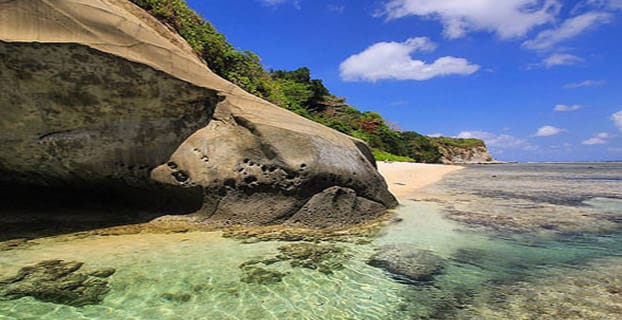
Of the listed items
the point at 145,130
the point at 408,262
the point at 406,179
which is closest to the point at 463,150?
the point at 406,179

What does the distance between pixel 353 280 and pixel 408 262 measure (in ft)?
3.05

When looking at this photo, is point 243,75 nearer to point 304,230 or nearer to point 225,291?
point 304,230

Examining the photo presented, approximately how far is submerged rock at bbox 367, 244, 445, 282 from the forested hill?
8.03 metres

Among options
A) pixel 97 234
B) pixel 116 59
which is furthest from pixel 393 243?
pixel 116 59

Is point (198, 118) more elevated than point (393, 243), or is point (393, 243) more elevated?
point (198, 118)

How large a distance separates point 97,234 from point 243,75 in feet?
26.5

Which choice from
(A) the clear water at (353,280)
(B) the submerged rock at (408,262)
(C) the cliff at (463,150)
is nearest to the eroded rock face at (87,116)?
(A) the clear water at (353,280)

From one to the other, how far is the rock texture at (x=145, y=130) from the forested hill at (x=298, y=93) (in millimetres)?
4690

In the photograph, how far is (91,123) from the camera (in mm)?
5203

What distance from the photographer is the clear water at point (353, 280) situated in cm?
292

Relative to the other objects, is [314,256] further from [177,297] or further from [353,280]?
[177,297]

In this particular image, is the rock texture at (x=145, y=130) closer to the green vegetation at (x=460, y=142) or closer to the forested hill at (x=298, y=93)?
the forested hill at (x=298, y=93)

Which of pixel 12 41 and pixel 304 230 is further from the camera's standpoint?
pixel 304 230

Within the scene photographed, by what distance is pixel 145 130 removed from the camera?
558 centimetres
